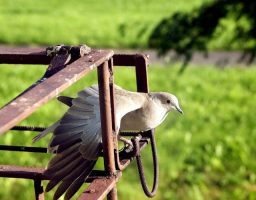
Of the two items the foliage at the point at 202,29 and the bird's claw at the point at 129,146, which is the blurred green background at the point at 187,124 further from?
the bird's claw at the point at 129,146

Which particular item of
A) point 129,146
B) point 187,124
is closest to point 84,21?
point 187,124

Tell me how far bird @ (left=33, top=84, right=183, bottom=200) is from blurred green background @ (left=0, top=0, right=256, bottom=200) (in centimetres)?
290

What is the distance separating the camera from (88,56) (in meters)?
1.57

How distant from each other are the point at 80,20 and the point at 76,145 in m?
11.1

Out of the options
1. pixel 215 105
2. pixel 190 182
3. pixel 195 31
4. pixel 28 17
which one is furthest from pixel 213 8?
pixel 28 17

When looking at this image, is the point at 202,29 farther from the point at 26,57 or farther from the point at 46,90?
the point at 46,90

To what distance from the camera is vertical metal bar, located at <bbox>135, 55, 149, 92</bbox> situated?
197 centimetres

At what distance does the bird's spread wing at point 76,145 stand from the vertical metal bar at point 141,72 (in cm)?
19

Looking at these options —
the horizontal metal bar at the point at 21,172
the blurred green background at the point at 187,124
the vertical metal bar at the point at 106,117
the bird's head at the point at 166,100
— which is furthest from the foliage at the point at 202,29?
the vertical metal bar at the point at 106,117

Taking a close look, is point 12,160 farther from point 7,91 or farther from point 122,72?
point 122,72

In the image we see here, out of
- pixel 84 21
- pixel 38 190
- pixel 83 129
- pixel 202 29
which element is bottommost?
pixel 84 21

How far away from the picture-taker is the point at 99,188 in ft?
5.14

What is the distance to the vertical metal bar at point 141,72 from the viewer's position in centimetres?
197

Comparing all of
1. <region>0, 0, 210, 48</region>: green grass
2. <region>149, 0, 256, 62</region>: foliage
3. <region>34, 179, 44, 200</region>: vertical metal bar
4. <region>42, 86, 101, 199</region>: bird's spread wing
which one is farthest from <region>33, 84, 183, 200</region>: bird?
<region>0, 0, 210, 48</region>: green grass
